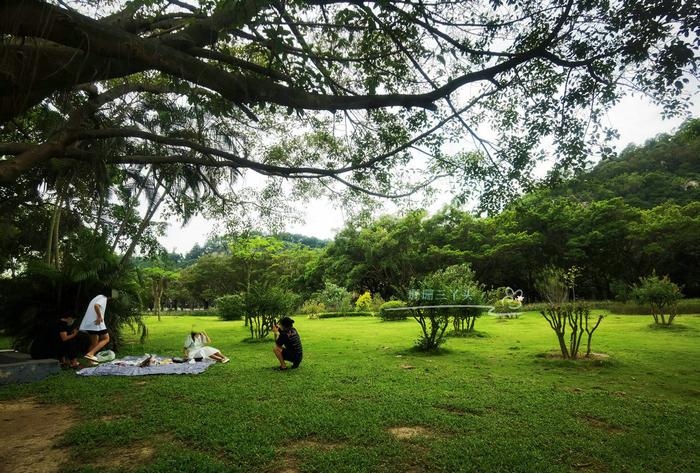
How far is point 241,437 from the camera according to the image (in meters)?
3.56

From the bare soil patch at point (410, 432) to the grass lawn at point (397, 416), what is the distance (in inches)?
1.1

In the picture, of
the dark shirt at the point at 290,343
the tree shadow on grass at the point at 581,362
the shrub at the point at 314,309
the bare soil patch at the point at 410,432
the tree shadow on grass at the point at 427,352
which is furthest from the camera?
the shrub at the point at 314,309

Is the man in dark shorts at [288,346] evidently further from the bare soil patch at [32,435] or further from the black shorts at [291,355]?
the bare soil patch at [32,435]

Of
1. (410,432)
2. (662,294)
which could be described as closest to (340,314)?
(662,294)

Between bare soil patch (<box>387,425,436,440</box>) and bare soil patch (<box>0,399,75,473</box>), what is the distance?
106 inches

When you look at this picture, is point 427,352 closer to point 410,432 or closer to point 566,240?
point 410,432

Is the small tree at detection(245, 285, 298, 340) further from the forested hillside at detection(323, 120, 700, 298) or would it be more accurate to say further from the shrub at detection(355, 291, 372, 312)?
the forested hillside at detection(323, 120, 700, 298)

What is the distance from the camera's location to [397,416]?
4164 mm

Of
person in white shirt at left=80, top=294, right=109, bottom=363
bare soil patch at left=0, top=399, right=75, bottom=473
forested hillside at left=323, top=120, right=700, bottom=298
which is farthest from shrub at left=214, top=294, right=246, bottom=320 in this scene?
bare soil patch at left=0, top=399, right=75, bottom=473

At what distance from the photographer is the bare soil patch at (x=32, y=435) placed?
3143mm

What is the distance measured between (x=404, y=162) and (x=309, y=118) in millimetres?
2416

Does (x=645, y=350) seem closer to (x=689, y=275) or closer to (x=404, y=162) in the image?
(x=404, y=162)

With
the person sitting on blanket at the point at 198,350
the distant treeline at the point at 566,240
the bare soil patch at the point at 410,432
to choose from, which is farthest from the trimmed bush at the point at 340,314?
the bare soil patch at the point at 410,432

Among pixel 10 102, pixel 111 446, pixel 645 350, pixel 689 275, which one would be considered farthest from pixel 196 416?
pixel 689 275
